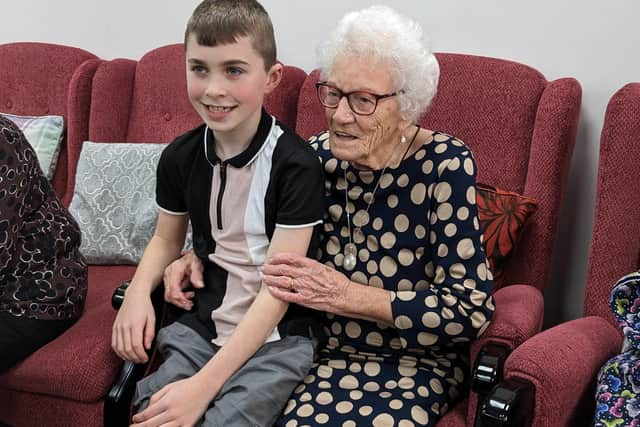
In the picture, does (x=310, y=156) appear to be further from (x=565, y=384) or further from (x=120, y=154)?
(x=120, y=154)

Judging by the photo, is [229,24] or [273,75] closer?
[229,24]

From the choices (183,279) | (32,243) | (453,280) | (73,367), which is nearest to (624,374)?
(453,280)

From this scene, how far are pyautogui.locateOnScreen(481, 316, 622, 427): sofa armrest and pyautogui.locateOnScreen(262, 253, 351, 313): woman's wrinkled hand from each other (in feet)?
1.20

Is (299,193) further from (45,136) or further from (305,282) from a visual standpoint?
(45,136)

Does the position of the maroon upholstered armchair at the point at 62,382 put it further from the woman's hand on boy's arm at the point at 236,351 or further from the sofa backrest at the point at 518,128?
the sofa backrest at the point at 518,128

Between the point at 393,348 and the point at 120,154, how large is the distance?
1.30 metres

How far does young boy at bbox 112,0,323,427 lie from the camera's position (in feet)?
4.77

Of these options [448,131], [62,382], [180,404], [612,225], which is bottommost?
[62,382]

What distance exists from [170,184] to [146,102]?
1011 millimetres

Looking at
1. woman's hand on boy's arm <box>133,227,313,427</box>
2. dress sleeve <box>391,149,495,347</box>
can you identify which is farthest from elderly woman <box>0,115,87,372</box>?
dress sleeve <box>391,149,495,347</box>

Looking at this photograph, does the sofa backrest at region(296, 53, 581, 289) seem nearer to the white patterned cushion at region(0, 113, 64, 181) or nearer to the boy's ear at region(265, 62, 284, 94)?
the boy's ear at region(265, 62, 284, 94)

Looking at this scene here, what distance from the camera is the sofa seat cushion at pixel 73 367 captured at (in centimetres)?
166

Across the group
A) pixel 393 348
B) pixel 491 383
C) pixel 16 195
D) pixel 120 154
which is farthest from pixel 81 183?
pixel 491 383

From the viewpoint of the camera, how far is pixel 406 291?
1.54m
